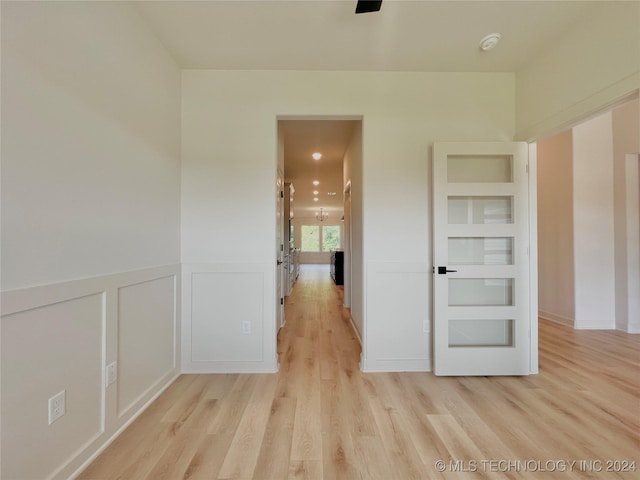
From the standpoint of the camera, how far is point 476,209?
250 centimetres

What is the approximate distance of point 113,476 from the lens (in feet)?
4.49

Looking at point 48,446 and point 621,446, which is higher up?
point 48,446

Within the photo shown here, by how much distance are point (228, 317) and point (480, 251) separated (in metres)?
2.35

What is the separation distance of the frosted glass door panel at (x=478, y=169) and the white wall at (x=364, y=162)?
20cm

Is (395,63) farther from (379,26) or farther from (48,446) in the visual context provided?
(48,446)

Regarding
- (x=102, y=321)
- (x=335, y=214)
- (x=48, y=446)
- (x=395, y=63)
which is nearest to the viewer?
(x=48, y=446)

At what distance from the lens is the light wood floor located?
55.9 inches

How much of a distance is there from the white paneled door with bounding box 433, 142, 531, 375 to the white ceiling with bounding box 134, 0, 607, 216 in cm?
74

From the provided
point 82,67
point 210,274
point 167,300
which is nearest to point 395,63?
point 82,67

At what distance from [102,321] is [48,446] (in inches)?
22.1

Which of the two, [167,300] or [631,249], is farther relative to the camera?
[631,249]

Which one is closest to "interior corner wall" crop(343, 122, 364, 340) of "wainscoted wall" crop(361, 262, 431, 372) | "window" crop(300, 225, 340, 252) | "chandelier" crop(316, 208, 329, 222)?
"wainscoted wall" crop(361, 262, 431, 372)

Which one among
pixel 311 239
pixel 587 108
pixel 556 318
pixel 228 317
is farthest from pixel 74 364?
pixel 311 239

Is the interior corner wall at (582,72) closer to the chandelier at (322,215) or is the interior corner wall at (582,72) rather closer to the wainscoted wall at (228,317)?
the wainscoted wall at (228,317)
